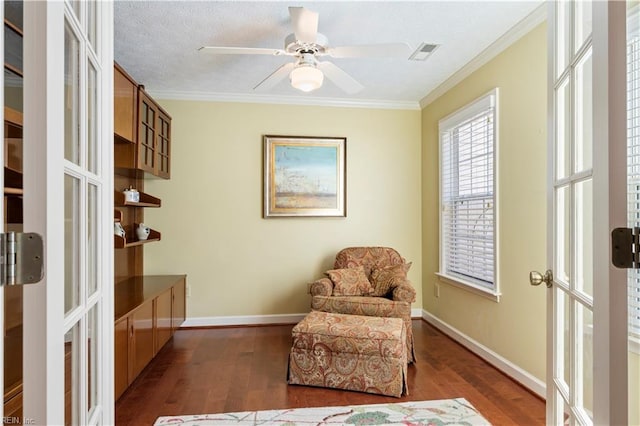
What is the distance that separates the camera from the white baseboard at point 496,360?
242 centimetres

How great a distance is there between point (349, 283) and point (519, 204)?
1.58 meters

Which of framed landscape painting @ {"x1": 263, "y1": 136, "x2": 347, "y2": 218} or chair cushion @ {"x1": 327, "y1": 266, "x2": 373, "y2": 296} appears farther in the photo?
framed landscape painting @ {"x1": 263, "y1": 136, "x2": 347, "y2": 218}

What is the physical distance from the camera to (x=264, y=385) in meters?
2.58

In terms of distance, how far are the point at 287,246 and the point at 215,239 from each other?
785 mm

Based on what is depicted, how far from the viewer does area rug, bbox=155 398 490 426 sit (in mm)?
2096

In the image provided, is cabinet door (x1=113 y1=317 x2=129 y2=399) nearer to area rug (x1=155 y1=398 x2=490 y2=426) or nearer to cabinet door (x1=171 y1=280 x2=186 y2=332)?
area rug (x1=155 y1=398 x2=490 y2=426)

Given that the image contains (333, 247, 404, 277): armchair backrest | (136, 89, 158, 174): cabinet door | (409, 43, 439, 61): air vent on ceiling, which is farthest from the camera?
(333, 247, 404, 277): armchair backrest

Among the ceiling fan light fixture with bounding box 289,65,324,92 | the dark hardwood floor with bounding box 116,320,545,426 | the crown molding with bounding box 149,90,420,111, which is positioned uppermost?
the crown molding with bounding box 149,90,420,111

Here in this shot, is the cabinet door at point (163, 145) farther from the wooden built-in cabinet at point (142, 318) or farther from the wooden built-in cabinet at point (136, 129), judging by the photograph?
the wooden built-in cabinet at point (142, 318)

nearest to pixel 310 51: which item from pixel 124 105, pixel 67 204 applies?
pixel 124 105

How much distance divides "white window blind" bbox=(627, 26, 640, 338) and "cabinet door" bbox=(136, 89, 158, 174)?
9.77 feet

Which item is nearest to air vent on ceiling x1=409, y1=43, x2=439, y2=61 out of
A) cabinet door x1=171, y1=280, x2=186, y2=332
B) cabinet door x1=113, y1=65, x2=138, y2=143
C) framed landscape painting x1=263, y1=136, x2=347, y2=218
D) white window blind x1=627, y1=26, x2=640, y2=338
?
framed landscape painting x1=263, y1=136, x2=347, y2=218

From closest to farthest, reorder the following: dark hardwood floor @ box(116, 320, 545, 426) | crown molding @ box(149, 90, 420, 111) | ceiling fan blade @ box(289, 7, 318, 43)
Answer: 1. ceiling fan blade @ box(289, 7, 318, 43)
2. dark hardwood floor @ box(116, 320, 545, 426)
3. crown molding @ box(149, 90, 420, 111)

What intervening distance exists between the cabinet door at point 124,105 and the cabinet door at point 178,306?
1476 mm
